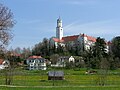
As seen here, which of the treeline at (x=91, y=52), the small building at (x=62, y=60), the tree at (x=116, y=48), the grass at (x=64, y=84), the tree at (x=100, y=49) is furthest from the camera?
the small building at (x=62, y=60)

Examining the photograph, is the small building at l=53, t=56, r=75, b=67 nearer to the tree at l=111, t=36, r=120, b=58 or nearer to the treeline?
the treeline

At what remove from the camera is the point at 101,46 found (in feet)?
421

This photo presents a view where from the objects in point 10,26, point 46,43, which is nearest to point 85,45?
point 46,43

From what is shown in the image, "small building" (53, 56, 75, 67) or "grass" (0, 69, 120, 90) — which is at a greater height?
"small building" (53, 56, 75, 67)

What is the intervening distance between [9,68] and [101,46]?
7275 cm

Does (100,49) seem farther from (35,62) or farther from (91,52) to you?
(35,62)

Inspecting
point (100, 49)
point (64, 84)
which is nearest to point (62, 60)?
point (100, 49)

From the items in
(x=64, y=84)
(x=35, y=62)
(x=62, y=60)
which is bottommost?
(x=64, y=84)

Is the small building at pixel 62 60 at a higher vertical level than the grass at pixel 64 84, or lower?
higher

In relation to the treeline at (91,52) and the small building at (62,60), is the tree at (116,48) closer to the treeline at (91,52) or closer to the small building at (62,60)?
the treeline at (91,52)

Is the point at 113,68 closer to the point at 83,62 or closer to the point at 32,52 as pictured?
the point at 83,62

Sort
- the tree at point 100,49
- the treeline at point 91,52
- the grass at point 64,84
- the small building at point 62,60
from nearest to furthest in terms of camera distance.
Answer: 1. the grass at point 64,84
2. the treeline at point 91,52
3. the tree at point 100,49
4. the small building at point 62,60

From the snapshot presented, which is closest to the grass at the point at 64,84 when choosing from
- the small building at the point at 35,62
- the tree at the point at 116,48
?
the tree at the point at 116,48

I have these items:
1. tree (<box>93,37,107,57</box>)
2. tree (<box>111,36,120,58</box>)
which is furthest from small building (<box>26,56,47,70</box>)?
tree (<box>111,36,120,58</box>)
